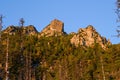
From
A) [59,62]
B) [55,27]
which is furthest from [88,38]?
[55,27]

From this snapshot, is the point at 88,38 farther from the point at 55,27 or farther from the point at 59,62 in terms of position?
the point at 55,27

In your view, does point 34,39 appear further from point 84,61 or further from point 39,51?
point 84,61

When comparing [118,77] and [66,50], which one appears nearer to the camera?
[118,77]

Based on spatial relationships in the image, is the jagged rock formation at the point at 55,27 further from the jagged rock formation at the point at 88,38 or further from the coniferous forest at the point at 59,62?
the coniferous forest at the point at 59,62

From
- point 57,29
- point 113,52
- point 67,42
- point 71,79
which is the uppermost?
point 57,29

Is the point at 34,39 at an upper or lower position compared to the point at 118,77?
upper

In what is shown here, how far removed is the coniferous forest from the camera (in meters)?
68.4

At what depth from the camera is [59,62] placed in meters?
89.5

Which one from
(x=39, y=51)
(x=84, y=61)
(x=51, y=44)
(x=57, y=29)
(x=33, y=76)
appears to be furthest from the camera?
(x=57, y=29)

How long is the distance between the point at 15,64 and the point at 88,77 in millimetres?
15248

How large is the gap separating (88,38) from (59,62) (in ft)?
123

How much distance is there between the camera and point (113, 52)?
3140 inches

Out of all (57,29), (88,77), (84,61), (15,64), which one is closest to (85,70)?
(88,77)

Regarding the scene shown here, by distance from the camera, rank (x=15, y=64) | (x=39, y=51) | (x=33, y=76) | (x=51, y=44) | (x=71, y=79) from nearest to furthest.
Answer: (x=15, y=64) → (x=71, y=79) → (x=33, y=76) → (x=39, y=51) → (x=51, y=44)
